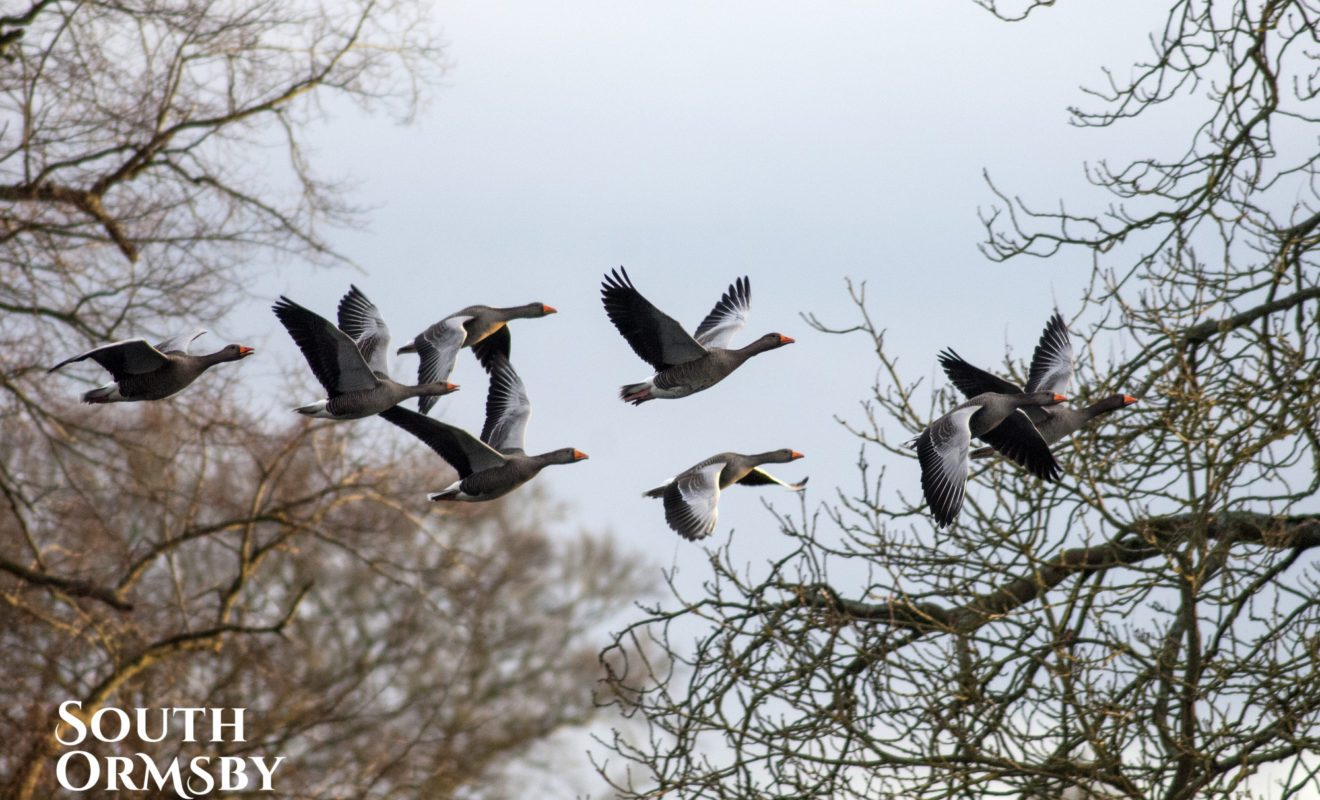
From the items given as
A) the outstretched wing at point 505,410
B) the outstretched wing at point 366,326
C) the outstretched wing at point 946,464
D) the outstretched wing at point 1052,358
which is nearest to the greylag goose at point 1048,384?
the outstretched wing at point 1052,358

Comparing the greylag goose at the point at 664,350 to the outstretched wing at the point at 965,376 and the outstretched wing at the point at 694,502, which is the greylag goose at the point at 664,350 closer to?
the outstretched wing at the point at 694,502

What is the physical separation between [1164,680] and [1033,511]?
1121 mm

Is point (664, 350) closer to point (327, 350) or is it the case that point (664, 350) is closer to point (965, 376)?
point (327, 350)

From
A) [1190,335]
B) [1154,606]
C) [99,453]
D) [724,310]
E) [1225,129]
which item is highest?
[99,453]

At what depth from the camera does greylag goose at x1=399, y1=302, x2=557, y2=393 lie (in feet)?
10.8

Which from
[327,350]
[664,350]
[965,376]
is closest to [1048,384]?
[965,376]

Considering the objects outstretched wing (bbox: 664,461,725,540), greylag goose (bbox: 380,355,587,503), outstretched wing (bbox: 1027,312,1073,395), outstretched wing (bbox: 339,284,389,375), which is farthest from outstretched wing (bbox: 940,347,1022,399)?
outstretched wing (bbox: 339,284,389,375)

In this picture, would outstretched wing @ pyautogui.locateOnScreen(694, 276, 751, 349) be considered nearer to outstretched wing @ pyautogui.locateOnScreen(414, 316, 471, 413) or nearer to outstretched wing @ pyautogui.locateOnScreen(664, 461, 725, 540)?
outstretched wing @ pyautogui.locateOnScreen(664, 461, 725, 540)

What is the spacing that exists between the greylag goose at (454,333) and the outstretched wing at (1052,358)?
2871 mm

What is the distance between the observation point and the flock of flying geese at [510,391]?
2.99m

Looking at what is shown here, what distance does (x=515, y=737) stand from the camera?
23.2m

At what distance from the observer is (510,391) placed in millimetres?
4324

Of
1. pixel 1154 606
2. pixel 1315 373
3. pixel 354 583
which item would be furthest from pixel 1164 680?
pixel 354 583

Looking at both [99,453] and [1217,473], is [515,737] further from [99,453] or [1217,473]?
[1217,473]
